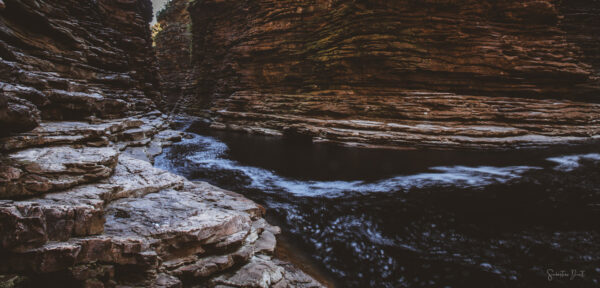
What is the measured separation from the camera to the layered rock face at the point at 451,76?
13375mm

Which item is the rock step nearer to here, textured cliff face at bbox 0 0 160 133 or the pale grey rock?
the pale grey rock

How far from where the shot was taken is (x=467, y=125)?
13297mm

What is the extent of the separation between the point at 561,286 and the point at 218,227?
15.4 ft

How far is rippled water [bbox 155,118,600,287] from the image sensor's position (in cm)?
373

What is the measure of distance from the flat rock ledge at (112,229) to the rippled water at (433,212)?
4.42ft

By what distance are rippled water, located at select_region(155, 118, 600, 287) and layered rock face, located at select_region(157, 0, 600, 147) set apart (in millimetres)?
3069

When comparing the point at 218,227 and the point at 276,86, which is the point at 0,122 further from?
the point at 276,86

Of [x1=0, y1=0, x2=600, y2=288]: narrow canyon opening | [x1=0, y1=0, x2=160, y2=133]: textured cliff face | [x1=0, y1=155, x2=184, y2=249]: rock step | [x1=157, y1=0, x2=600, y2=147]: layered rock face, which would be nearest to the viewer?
[x1=0, y1=155, x2=184, y2=249]: rock step

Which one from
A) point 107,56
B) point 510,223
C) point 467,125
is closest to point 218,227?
point 510,223

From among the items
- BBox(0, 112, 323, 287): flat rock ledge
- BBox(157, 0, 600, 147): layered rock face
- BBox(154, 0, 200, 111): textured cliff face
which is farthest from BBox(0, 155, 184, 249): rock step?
BBox(154, 0, 200, 111): textured cliff face

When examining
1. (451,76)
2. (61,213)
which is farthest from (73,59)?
(451,76)

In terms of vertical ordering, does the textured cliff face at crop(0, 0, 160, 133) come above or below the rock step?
above
